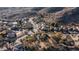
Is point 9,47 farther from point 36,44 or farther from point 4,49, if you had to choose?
point 36,44

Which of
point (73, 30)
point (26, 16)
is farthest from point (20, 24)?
point (73, 30)

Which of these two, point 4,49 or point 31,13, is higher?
Result: point 31,13
